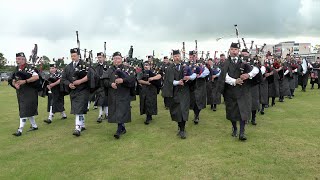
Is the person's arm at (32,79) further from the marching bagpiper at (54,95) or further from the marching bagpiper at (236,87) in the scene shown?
the marching bagpiper at (236,87)

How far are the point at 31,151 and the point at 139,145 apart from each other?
2.37m

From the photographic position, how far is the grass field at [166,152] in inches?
217

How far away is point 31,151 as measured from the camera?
23.5 feet

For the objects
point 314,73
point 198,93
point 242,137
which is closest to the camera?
point 242,137

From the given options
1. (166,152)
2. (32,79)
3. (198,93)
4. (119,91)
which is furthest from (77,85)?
(198,93)

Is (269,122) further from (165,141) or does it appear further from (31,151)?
(31,151)

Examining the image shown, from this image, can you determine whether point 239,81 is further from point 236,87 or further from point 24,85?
point 24,85

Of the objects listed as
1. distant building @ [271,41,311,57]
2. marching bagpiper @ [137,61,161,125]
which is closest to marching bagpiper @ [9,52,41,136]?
marching bagpiper @ [137,61,161,125]

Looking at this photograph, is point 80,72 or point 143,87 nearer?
point 80,72

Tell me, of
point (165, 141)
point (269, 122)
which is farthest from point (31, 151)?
point (269, 122)

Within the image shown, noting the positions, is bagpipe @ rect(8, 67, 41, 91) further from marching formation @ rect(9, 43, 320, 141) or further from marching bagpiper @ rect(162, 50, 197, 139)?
marching bagpiper @ rect(162, 50, 197, 139)

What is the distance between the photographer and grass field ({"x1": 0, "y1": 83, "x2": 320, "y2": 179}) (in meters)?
5.52

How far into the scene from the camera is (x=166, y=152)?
22.0ft

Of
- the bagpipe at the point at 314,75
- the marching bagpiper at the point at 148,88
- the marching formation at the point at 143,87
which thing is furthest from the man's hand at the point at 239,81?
the bagpipe at the point at 314,75
